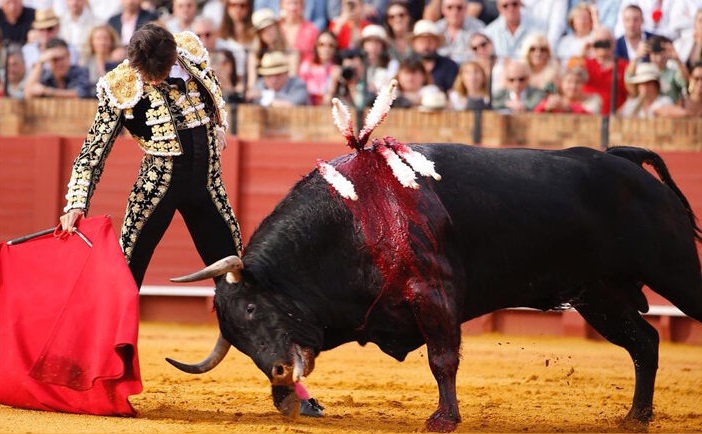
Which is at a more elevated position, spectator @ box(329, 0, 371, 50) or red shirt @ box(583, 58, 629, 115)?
spectator @ box(329, 0, 371, 50)

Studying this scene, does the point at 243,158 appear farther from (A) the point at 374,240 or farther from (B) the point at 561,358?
(A) the point at 374,240

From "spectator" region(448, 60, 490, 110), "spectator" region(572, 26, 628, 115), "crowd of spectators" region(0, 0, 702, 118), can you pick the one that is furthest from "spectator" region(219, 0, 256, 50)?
"spectator" region(572, 26, 628, 115)

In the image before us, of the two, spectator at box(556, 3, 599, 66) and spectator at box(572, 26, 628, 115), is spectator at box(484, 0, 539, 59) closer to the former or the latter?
spectator at box(556, 3, 599, 66)

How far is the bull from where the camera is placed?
459 cm

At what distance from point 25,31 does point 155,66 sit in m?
5.17

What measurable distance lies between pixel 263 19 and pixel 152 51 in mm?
4423

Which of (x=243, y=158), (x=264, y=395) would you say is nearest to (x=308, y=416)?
(x=264, y=395)

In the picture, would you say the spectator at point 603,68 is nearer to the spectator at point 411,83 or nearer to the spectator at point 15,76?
the spectator at point 411,83

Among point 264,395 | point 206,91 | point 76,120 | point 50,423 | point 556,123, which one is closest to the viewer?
point 50,423

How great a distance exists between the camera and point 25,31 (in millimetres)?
9492

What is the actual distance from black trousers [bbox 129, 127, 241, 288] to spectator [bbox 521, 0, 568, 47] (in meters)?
4.41

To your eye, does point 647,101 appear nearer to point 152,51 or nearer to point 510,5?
point 510,5

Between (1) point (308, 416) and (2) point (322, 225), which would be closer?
(2) point (322, 225)

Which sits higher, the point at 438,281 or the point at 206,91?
the point at 206,91
